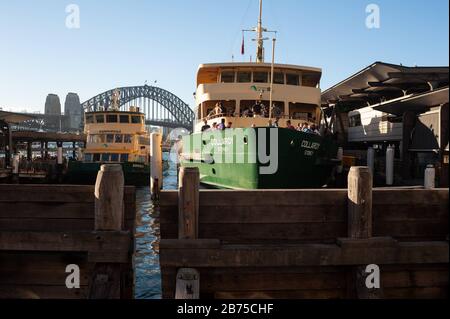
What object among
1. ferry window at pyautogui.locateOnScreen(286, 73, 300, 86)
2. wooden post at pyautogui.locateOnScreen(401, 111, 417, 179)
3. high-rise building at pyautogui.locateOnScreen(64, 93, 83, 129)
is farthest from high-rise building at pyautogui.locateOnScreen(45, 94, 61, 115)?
wooden post at pyautogui.locateOnScreen(401, 111, 417, 179)

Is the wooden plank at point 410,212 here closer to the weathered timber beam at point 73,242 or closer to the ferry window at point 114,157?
the weathered timber beam at point 73,242

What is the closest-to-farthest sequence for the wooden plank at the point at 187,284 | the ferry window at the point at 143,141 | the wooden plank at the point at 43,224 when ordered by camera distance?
the wooden plank at the point at 187,284, the wooden plank at the point at 43,224, the ferry window at the point at 143,141

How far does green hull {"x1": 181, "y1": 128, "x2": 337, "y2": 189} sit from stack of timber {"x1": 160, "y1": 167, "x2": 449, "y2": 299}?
560 centimetres

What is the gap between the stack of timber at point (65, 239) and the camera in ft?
14.5

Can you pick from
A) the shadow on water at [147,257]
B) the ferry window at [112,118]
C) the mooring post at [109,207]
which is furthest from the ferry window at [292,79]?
the ferry window at [112,118]

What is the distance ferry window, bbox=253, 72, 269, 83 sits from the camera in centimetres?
1619

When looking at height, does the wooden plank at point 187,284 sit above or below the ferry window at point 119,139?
below

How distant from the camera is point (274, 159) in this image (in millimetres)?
10273

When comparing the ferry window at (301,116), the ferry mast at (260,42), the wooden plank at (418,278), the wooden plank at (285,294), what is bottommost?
the wooden plank at (285,294)

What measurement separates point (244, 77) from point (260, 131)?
699 cm

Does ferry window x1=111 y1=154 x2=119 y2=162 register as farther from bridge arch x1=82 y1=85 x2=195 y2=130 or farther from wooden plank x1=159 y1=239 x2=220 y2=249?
bridge arch x1=82 y1=85 x2=195 y2=130
